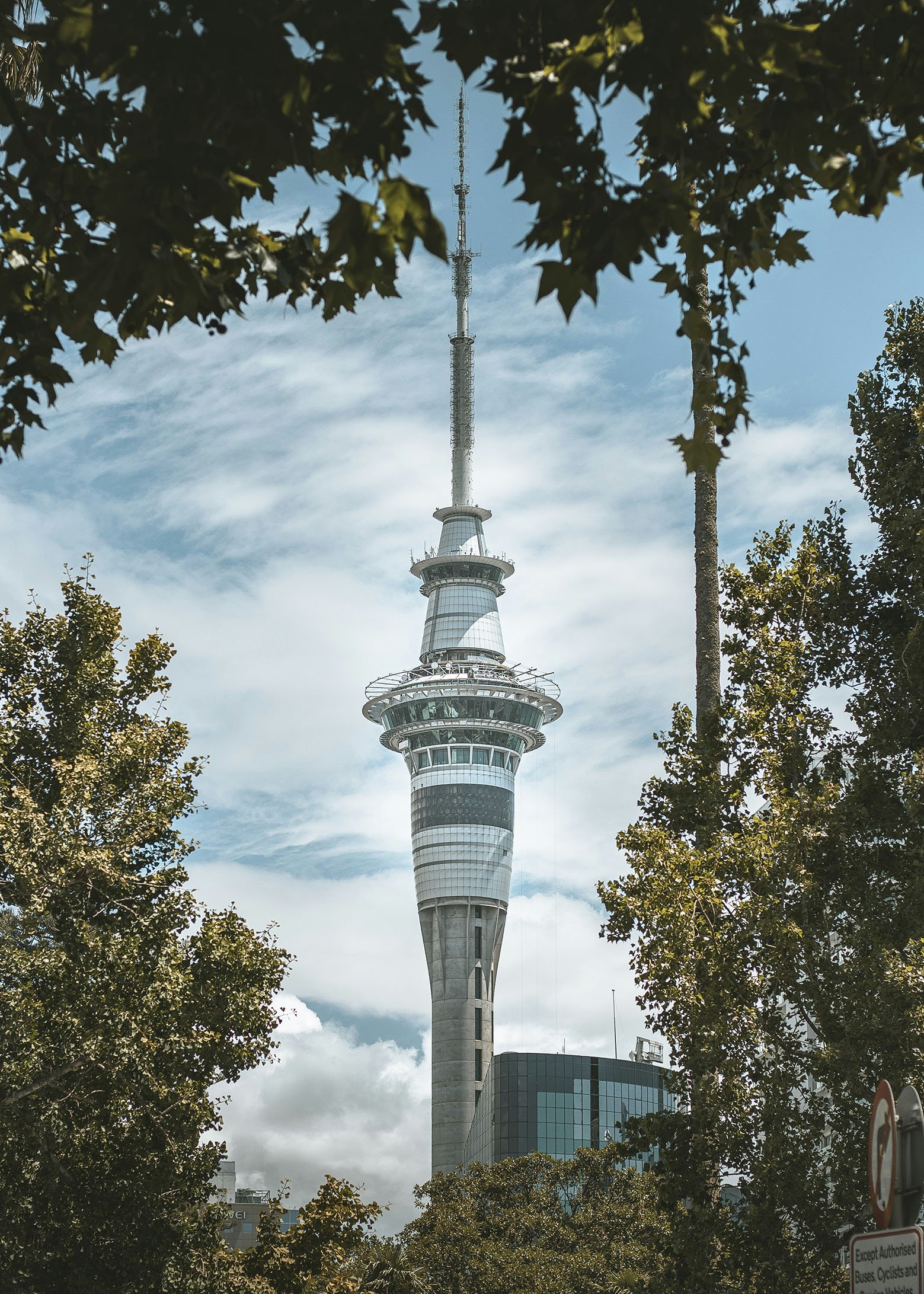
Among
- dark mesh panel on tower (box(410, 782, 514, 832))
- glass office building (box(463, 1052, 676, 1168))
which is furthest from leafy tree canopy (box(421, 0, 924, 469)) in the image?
dark mesh panel on tower (box(410, 782, 514, 832))

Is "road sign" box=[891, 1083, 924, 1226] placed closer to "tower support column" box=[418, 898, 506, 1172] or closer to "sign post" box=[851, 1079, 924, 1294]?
"sign post" box=[851, 1079, 924, 1294]

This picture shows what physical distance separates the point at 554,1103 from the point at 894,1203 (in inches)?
5028

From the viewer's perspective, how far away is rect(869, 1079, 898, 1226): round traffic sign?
28.8ft

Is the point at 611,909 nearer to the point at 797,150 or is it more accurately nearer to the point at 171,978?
the point at 171,978

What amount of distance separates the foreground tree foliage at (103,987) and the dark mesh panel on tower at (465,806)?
133267 millimetres

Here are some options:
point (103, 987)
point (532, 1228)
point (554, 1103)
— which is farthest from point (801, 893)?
point (554, 1103)

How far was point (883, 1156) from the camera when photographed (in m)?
9.17

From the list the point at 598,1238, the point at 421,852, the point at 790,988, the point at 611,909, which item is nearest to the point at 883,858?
the point at 790,988

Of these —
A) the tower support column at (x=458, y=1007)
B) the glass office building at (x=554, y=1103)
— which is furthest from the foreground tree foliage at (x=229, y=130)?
the tower support column at (x=458, y=1007)

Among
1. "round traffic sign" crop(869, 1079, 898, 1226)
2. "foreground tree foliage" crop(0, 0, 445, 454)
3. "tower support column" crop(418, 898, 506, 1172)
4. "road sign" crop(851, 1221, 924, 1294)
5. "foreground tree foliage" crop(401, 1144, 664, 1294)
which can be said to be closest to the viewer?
"foreground tree foliage" crop(0, 0, 445, 454)

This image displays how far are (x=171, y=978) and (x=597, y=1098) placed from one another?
114 meters

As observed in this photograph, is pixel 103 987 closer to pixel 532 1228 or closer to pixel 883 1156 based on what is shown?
pixel 883 1156

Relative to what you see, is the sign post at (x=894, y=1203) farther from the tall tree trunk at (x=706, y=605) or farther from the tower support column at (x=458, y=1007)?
the tower support column at (x=458, y=1007)

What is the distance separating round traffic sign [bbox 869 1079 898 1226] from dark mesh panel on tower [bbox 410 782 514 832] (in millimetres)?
152337
